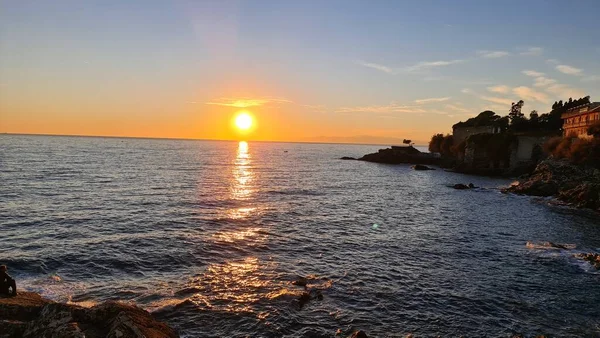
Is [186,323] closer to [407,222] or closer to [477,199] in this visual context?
[407,222]

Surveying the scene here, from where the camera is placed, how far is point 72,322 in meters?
11.6

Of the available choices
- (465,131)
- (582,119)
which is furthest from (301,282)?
(465,131)

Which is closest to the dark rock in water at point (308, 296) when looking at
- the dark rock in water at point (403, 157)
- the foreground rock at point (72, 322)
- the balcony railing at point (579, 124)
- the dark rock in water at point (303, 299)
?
the dark rock in water at point (303, 299)

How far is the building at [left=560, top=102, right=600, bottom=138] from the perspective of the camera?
77.7 meters

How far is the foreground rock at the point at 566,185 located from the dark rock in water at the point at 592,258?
25.4m

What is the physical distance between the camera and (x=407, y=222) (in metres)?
41.5

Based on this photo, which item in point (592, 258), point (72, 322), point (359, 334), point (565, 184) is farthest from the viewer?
point (565, 184)

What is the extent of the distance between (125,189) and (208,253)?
3390 cm

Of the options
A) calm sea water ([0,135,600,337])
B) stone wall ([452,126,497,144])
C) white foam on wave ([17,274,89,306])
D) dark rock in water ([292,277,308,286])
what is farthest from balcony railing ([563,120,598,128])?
white foam on wave ([17,274,89,306])

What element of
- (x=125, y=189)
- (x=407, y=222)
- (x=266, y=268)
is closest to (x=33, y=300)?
(x=266, y=268)

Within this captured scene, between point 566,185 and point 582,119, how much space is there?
33.6m

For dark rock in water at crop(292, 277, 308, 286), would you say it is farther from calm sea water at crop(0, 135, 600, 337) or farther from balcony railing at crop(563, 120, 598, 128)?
balcony railing at crop(563, 120, 598, 128)

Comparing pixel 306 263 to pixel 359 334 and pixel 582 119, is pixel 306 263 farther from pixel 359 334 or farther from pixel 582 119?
pixel 582 119

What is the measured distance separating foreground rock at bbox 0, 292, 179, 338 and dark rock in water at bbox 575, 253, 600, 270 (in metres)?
28.7
